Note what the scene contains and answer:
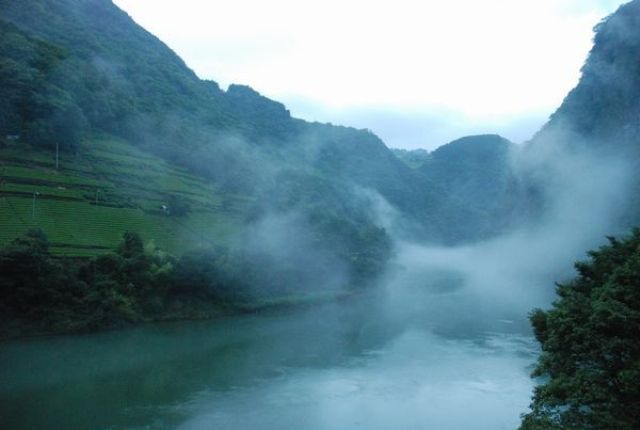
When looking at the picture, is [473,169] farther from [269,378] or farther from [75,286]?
[269,378]

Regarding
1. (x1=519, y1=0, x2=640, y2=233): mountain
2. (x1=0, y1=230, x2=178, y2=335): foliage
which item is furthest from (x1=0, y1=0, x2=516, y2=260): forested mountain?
(x1=519, y1=0, x2=640, y2=233): mountain

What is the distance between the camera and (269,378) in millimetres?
24672

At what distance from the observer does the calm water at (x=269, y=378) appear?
19.5m

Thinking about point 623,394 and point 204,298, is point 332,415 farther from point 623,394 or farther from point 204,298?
point 204,298

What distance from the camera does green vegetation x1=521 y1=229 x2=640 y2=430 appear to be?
10758mm

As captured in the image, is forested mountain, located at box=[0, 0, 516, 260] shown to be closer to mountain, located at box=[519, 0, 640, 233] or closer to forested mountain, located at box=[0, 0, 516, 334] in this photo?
forested mountain, located at box=[0, 0, 516, 334]

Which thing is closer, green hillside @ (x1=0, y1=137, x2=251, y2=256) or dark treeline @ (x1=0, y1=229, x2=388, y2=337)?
dark treeline @ (x1=0, y1=229, x2=388, y2=337)

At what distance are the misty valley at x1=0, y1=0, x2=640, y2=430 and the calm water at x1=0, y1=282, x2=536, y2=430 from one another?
0.15 metres

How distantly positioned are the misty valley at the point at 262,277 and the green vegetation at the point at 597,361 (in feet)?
0.17

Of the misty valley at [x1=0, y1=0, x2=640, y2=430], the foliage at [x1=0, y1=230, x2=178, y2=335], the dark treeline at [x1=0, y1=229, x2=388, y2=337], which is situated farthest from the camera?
the dark treeline at [x1=0, y1=229, x2=388, y2=337]

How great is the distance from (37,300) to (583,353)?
2820 centimetres

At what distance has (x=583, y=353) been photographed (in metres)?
12.1

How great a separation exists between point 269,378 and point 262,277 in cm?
1762

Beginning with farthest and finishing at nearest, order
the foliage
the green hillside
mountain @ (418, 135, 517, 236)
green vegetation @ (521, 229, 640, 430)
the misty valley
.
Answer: mountain @ (418, 135, 517, 236) < the green hillside < the foliage < the misty valley < green vegetation @ (521, 229, 640, 430)
